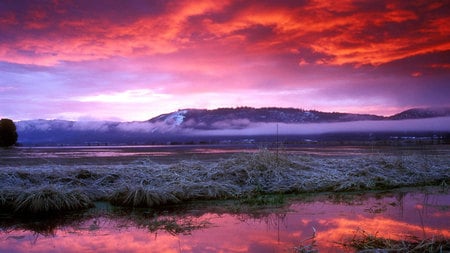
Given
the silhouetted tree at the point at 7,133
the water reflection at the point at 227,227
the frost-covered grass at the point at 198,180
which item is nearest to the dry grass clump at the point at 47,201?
the frost-covered grass at the point at 198,180

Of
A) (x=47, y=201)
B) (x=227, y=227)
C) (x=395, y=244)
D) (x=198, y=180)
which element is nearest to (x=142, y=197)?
(x=47, y=201)

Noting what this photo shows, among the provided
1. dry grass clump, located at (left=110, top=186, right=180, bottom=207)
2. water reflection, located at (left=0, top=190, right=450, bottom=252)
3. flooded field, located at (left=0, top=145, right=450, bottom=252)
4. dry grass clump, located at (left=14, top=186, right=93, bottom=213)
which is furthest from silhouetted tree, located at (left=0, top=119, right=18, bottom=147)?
water reflection, located at (left=0, top=190, right=450, bottom=252)

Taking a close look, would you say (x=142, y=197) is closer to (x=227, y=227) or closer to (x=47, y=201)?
(x=47, y=201)

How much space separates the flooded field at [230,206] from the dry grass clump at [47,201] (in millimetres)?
30

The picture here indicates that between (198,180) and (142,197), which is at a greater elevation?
(198,180)

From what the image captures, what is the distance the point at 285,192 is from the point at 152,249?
7.62 m

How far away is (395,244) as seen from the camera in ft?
21.4

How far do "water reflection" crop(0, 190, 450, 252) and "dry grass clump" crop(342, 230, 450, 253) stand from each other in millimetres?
283

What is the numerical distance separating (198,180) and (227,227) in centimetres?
570

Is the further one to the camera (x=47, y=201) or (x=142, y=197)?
(x=142, y=197)

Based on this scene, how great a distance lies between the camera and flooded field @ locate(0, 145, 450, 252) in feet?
23.8

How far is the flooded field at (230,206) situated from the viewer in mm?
7258

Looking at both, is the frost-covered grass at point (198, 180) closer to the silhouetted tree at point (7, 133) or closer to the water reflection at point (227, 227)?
the water reflection at point (227, 227)

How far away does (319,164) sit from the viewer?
56.5 ft
